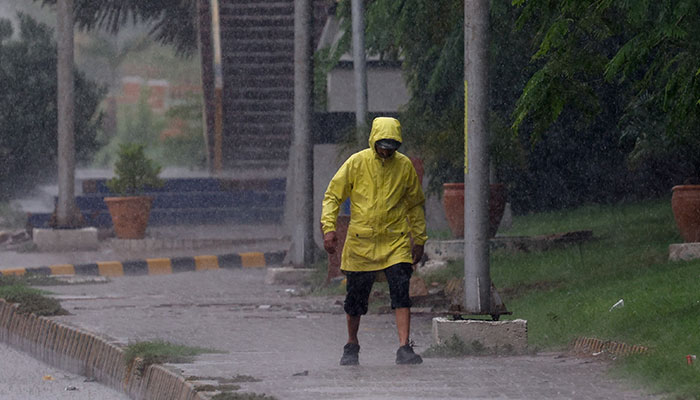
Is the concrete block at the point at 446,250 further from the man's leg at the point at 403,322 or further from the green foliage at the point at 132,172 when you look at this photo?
the green foliage at the point at 132,172

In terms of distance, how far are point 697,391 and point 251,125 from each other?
20.7 metres

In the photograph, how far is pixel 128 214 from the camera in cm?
2173

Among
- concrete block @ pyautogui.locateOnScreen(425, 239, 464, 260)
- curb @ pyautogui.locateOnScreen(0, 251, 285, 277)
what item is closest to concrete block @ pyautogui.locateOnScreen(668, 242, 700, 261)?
concrete block @ pyautogui.locateOnScreen(425, 239, 464, 260)

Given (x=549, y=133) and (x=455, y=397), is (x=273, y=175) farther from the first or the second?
(x=455, y=397)

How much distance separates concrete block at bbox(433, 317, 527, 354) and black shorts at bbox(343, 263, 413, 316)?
47cm

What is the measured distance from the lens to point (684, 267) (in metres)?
11.4

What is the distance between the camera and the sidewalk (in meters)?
7.24

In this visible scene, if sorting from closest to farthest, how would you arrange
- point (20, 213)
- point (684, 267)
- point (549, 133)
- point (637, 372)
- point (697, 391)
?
1. point (697, 391)
2. point (637, 372)
3. point (684, 267)
4. point (549, 133)
5. point (20, 213)

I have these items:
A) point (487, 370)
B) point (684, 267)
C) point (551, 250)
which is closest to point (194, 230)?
point (551, 250)

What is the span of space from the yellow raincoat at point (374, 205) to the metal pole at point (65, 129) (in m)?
13.7

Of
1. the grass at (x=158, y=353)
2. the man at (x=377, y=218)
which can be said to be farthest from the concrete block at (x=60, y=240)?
the man at (x=377, y=218)

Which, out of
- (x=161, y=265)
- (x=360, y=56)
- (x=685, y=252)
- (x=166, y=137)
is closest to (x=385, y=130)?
(x=685, y=252)

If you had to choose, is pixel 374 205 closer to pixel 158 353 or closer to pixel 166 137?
pixel 158 353

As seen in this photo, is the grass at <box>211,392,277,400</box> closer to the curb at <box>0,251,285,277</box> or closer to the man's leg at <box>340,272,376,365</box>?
the man's leg at <box>340,272,376,365</box>
